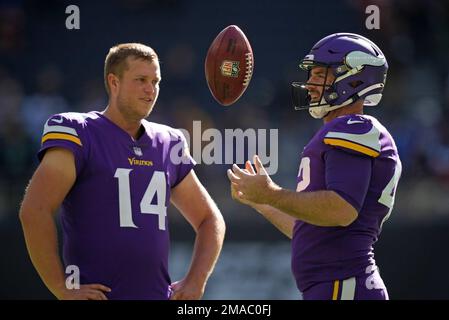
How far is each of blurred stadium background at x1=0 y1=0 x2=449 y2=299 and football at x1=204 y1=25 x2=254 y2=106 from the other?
386cm

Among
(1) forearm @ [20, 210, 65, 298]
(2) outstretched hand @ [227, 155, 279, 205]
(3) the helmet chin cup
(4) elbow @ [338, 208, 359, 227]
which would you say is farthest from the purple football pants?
(1) forearm @ [20, 210, 65, 298]

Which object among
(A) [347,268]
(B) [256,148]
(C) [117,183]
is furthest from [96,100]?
(A) [347,268]

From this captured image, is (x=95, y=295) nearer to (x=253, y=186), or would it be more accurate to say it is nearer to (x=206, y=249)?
(x=206, y=249)

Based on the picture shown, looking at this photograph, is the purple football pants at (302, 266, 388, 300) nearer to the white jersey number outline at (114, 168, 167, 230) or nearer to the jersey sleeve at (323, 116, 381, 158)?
the jersey sleeve at (323, 116, 381, 158)

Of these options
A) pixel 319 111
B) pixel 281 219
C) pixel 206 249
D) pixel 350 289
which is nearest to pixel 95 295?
pixel 206 249

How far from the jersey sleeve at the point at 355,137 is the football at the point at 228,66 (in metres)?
0.90

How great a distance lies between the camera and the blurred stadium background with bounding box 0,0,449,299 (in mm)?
9211

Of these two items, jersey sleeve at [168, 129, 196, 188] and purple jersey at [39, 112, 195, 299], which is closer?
purple jersey at [39, 112, 195, 299]

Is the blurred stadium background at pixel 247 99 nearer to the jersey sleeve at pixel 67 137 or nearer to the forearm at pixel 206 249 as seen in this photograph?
the forearm at pixel 206 249

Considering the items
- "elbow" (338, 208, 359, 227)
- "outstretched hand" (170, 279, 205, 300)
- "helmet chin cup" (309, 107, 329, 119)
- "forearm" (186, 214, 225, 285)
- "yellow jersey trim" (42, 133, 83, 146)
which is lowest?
"outstretched hand" (170, 279, 205, 300)

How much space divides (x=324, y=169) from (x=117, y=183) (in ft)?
3.39

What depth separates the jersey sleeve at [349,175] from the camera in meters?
4.12

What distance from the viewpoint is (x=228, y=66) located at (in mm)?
5039
